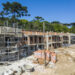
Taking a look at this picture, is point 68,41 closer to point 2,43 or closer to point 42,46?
point 42,46

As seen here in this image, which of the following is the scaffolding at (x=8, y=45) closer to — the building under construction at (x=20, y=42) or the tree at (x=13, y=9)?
the building under construction at (x=20, y=42)

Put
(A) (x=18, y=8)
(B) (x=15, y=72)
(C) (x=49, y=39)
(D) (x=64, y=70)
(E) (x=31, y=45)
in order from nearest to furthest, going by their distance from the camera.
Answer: (B) (x=15, y=72)
(D) (x=64, y=70)
(E) (x=31, y=45)
(C) (x=49, y=39)
(A) (x=18, y=8)

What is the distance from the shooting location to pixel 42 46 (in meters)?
45.4

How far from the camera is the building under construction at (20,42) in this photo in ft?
91.6

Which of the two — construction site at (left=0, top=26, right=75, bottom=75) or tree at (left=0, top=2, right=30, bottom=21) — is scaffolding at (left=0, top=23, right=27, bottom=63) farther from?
tree at (left=0, top=2, right=30, bottom=21)

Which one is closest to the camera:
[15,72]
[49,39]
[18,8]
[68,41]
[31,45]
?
[15,72]

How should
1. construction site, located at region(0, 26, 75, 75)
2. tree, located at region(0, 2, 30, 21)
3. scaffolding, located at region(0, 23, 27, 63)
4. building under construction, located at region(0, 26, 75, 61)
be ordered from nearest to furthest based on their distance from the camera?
1. construction site, located at region(0, 26, 75, 75)
2. scaffolding, located at region(0, 23, 27, 63)
3. building under construction, located at region(0, 26, 75, 61)
4. tree, located at region(0, 2, 30, 21)

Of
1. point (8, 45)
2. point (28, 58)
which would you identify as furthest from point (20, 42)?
point (8, 45)

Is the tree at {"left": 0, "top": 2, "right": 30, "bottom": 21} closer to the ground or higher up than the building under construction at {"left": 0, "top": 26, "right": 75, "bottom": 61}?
higher up

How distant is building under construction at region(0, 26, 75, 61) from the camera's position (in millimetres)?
27906

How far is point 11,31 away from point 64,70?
14974 mm

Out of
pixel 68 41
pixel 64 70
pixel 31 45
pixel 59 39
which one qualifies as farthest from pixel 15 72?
pixel 68 41

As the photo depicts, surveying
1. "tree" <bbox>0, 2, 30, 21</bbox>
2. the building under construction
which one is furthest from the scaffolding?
"tree" <bbox>0, 2, 30, 21</bbox>

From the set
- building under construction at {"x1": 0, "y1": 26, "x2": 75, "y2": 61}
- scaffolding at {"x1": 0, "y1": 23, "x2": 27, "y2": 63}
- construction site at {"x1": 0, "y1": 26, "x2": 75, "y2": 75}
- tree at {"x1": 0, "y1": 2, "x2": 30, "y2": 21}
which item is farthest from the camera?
tree at {"x1": 0, "y1": 2, "x2": 30, "y2": 21}
